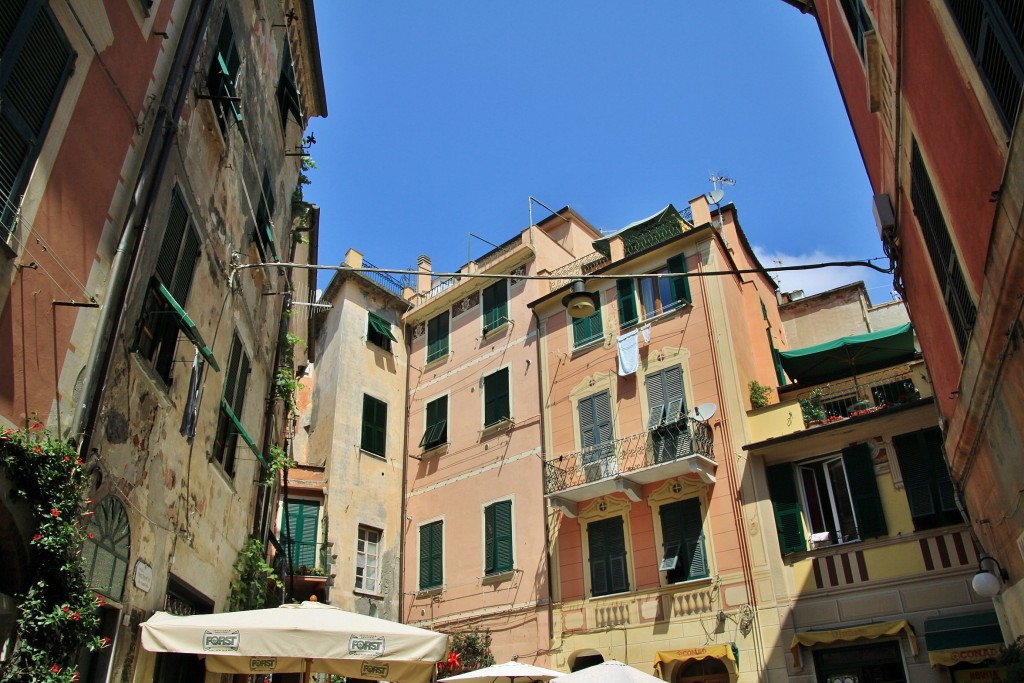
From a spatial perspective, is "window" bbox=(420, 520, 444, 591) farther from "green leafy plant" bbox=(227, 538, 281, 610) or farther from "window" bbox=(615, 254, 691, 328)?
"green leafy plant" bbox=(227, 538, 281, 610)

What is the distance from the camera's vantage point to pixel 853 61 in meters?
10.3

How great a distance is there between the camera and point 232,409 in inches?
445

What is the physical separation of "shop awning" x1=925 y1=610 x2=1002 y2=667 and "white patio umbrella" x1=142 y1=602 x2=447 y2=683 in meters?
9.03

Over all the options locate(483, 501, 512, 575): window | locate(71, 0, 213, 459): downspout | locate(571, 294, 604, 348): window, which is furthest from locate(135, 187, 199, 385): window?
locate(483, 501, 512, 575): window

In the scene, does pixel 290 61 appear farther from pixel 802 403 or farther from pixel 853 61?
pixel 802 403

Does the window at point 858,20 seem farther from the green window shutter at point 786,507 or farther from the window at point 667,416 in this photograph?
the window at point 667,416

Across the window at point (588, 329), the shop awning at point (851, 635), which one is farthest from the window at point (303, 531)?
the shop awning at point (851, 635)

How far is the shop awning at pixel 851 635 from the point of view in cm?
1302

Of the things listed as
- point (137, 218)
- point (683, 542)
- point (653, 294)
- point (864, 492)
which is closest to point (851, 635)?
point (864, 492)

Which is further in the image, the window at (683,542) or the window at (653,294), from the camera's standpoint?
the window at (653,294)

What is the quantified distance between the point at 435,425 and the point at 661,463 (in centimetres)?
875

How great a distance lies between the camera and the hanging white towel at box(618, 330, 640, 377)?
61.9ft

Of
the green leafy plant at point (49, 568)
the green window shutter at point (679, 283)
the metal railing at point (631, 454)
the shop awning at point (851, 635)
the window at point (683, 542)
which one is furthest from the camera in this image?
the green window shutter at point (679, 283)

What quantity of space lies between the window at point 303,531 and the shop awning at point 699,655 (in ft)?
30.1
